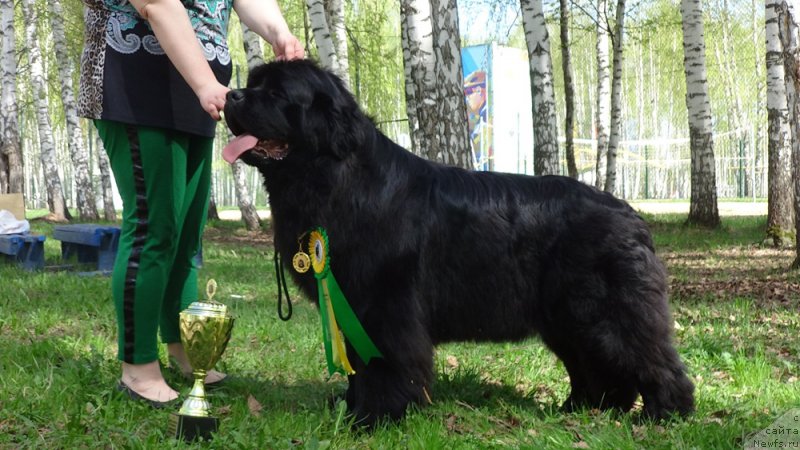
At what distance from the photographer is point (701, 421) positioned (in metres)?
3.17

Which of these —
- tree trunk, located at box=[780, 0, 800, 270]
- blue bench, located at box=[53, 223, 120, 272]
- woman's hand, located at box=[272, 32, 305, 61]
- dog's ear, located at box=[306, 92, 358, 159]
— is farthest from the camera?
blue bench, located at box=[53, 223, 120, 272]

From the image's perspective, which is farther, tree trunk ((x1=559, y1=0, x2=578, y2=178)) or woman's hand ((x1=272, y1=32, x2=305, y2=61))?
tree trunk ((x1=559, y1=0, x2=578, y2=178))

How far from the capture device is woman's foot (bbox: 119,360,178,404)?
3266mm

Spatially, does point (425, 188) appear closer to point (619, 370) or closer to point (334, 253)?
point (334, 253)

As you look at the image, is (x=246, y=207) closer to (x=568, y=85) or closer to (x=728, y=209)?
(x=568, y=85)

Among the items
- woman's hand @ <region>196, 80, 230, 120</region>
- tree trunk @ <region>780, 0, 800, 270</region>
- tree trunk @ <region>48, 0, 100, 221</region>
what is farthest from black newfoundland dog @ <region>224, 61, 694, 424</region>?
tree trunk @ <region>48, 0, 100, 221</region>

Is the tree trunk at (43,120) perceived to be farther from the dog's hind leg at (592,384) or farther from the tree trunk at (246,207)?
the dog's hind leg at (592,384)

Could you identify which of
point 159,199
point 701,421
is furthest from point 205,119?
point 701,421

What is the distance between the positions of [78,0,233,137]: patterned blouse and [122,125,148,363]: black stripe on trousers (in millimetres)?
169

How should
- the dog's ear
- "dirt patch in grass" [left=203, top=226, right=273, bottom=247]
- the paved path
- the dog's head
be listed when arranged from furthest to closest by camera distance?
the paved path, "dirt patch in grass" [left=203, top=226, right=273, bottom=247], the dog's ear, the dog's head

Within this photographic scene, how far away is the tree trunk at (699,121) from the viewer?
1250cm

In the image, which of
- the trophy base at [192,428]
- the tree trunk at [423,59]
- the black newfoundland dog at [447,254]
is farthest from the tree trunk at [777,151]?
the trophy base at [192,428]

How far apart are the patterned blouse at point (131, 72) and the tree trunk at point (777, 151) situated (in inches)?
341

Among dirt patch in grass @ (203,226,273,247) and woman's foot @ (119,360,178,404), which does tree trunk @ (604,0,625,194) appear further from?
woman's foot @ (119,360,178,404)
